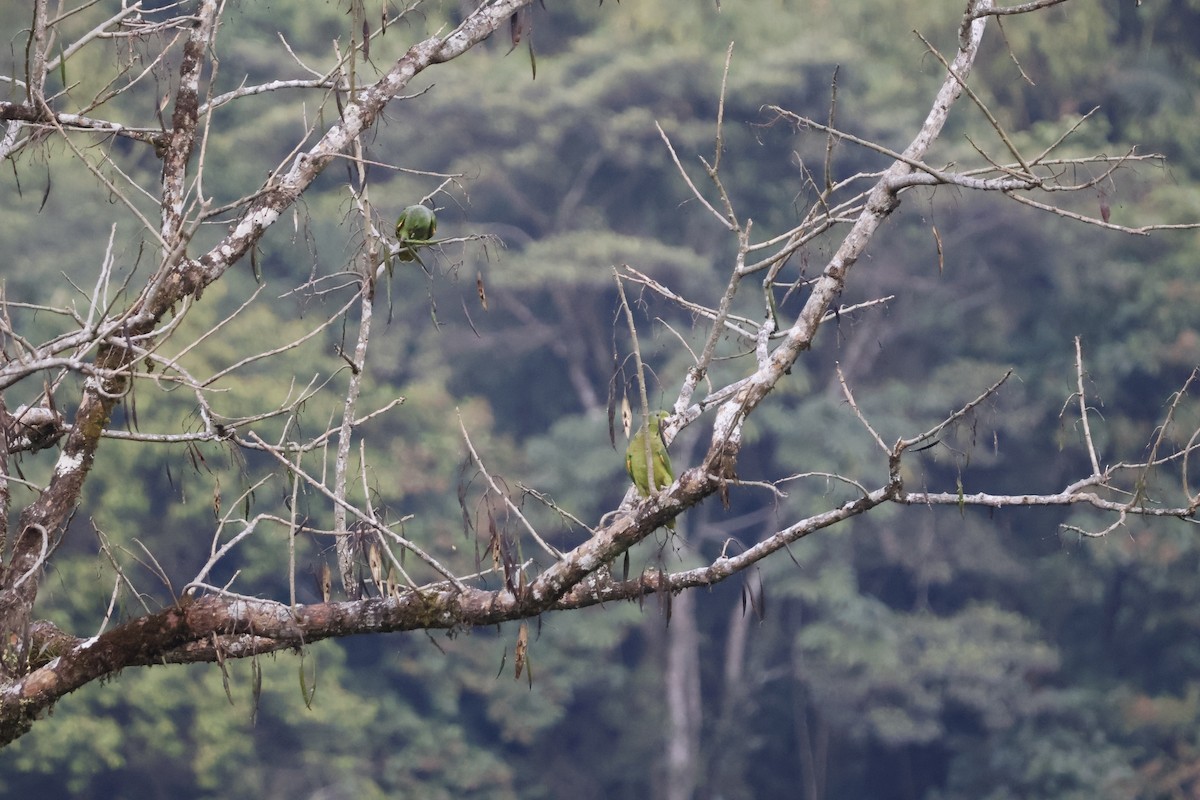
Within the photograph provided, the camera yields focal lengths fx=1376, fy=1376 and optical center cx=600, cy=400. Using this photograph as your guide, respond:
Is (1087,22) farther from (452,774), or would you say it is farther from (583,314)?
(452,774)

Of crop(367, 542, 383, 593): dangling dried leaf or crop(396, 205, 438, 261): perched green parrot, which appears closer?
crop(367, 542, 383, 593): dangling dried leaf

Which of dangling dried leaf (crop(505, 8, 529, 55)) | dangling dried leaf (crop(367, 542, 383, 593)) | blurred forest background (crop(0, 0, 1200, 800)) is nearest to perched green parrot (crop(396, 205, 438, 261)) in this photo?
dangling dried leaf (crop(505, 8, 529, 55))

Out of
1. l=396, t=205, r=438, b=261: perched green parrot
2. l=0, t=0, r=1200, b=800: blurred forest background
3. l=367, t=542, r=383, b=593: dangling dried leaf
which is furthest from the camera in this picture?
l=0, t=0, r=1200, b=800: blurred forest background

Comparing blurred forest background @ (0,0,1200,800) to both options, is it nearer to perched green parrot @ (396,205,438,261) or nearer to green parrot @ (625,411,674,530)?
perched green parrot @ (396,205,438,261)

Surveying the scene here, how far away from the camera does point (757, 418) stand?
16500 mm

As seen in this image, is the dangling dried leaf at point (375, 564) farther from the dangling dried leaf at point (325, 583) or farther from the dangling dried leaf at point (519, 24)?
the dangling dried leaf at point (519, 24)

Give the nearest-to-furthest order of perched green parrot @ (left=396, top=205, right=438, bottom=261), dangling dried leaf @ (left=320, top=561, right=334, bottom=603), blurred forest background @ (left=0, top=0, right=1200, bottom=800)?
dangling dried leaf @ (left=320, top=561, right=334, bottom=603) → perched green parrot @ (left=396, top=205, right=438, bottom=261) → blurred forest background @ (left=0, top=0, right=1200, bottom=800)

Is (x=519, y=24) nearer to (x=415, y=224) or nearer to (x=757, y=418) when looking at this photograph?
(x=415, y=224)

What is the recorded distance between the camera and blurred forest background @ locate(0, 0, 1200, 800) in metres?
15.0

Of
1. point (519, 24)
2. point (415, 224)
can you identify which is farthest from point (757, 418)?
point (519, 24)

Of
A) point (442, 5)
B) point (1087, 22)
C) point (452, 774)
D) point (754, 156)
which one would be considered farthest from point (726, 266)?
point (442, 5)

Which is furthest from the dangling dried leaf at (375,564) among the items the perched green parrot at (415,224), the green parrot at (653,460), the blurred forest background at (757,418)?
the blurred forest background at (757,418)

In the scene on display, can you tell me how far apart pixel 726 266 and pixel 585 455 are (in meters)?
3.26

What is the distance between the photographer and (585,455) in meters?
16.1
